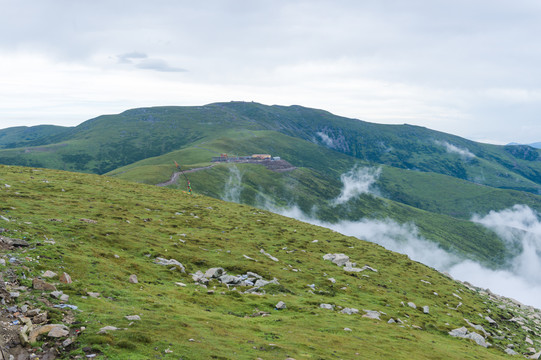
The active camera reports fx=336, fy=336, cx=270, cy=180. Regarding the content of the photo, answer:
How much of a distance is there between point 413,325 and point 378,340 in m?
12.0

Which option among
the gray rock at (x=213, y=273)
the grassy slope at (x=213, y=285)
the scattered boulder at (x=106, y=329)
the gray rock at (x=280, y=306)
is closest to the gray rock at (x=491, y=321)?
the grassy slope at (x=213, y=285)

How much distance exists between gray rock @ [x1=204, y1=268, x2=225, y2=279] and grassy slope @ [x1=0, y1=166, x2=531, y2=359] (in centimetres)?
212

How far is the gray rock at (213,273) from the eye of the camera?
39.4 metres

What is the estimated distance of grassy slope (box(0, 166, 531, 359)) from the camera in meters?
22.7

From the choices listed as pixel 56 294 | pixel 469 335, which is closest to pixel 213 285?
pixel 56 294

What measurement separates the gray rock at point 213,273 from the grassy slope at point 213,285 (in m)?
2.12

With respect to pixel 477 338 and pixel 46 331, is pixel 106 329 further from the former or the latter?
pixel 477 338

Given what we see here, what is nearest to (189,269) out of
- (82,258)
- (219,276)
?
(219,276)

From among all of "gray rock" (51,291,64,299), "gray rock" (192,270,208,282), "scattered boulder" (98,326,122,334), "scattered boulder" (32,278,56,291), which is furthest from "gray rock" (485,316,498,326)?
Result: "scattered boulder" (32,278,56,291)

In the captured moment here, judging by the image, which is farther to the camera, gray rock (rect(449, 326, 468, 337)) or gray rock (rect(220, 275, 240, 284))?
gray rock (rect(449, 326, 468, 337))

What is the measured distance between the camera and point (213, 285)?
122 feet

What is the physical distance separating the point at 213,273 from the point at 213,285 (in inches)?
103

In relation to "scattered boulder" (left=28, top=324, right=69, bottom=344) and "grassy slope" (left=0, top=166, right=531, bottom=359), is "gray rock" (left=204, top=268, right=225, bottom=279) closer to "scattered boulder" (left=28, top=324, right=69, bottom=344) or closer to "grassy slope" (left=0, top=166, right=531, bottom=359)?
"grassy slope" (left=0, top=166, right=531, bottom=359)

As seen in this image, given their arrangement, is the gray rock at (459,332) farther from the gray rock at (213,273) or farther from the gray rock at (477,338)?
the gray rock at (213,273)
